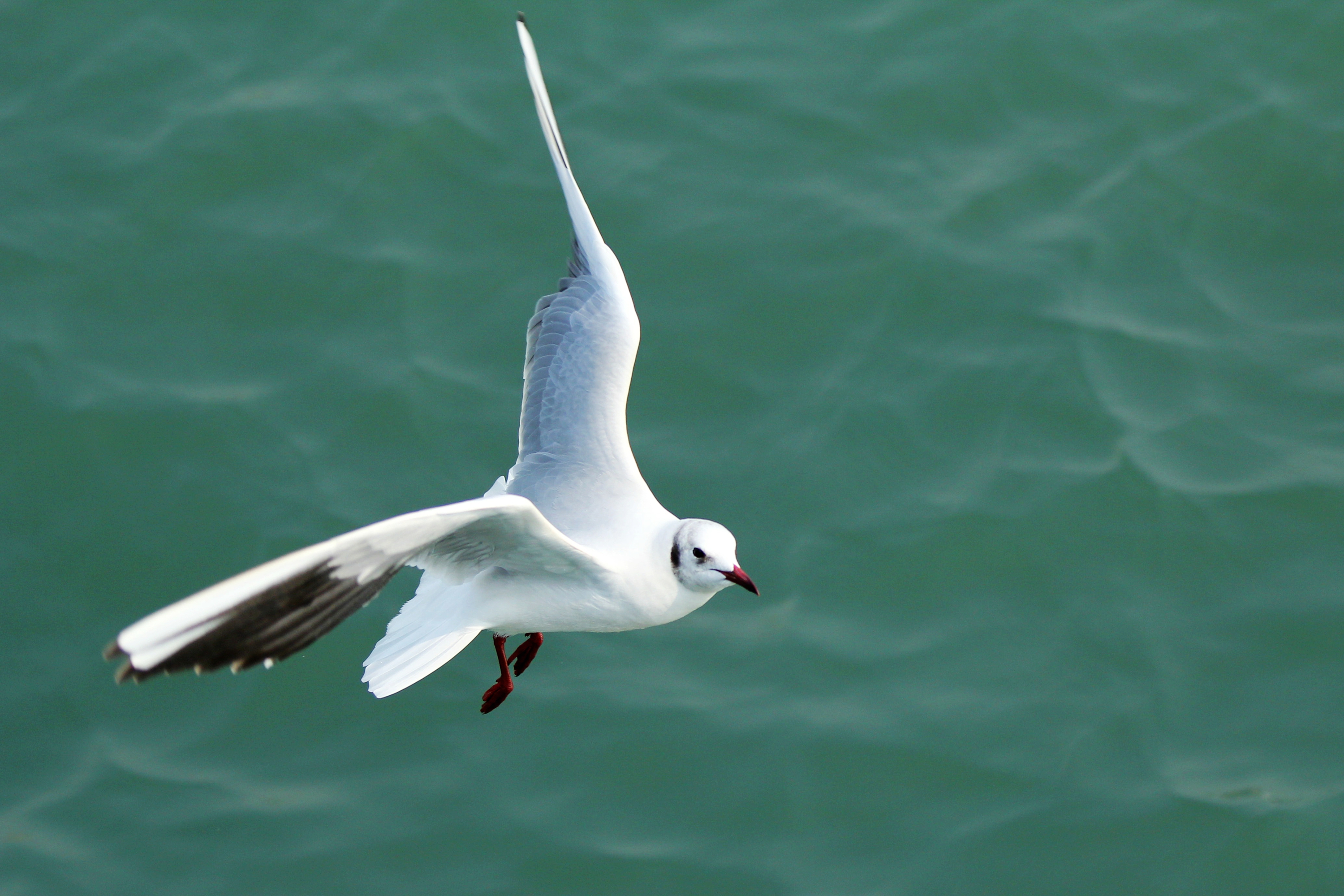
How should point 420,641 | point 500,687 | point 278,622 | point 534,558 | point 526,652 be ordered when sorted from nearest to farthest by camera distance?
point 278,622 < point 534,558 < point 420,641 < point 500,687 < point 526,652

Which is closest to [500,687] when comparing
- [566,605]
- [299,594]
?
[566,605]

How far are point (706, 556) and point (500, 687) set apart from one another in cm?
125

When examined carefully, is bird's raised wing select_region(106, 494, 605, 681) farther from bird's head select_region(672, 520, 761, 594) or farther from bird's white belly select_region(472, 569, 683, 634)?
bird's head select_region(672, 520, 761, 594)

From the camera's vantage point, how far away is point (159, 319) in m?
8.69

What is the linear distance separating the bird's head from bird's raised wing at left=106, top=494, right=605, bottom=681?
1.39ft

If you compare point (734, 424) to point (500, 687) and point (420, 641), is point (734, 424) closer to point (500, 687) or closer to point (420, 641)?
point (500, 687)

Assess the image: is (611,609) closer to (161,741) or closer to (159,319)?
(161,741)

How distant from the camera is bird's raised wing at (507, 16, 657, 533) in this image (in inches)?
229

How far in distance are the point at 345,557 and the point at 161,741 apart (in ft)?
13.5

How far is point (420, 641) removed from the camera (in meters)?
5.53

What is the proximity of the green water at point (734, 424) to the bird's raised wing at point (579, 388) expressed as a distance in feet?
6.52

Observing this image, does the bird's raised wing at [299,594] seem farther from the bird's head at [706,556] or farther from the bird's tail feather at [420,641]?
the bird's tail feather at [420,641]

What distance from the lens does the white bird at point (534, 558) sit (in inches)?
161

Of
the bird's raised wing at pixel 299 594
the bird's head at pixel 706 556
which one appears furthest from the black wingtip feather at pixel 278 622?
the bird's head at pixel 706 556
